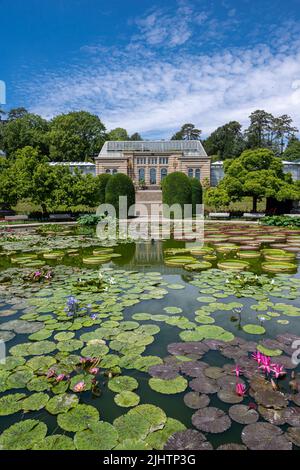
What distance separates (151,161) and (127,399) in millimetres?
43374

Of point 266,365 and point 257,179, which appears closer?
point 266,365

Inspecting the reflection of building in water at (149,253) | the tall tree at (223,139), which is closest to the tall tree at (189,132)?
the tall tree at (223,139)

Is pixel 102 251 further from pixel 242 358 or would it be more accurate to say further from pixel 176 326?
pixel 242 358

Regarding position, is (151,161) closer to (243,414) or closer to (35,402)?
(35,402)

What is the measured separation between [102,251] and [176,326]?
19.1ft

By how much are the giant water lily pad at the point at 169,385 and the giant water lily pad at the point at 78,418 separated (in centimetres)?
62

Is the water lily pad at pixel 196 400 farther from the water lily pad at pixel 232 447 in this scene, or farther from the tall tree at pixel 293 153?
the tall tree at pixel 293 153

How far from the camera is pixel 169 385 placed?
124 inches

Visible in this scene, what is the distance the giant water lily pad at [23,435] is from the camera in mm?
2424

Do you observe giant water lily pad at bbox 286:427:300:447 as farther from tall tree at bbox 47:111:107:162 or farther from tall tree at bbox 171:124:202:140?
tall tree at bbox 171:124:202:140

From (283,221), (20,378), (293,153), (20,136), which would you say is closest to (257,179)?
(283,221)

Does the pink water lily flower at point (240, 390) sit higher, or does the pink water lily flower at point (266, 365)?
the pink water lily flower at point (266, 365)

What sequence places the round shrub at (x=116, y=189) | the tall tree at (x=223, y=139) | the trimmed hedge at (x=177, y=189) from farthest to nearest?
the tall tree at (x=223, y=139)
the trimmed hedge at (x=177, y=189)
the round shrub at (x=116, y=189)

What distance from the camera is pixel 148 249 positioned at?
431 inches
